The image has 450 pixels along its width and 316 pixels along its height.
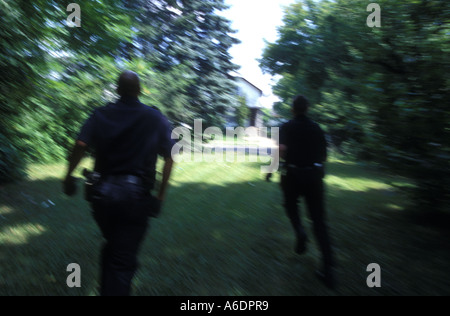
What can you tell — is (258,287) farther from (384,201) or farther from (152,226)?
(384,201)

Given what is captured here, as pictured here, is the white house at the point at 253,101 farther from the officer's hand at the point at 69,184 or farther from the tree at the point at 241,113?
the officer's hand at the point at 69,184

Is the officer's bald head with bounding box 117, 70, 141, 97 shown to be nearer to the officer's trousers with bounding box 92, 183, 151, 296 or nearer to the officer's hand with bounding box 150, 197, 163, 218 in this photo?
the officer's trousers with bounding box 92, 183, 151, 296

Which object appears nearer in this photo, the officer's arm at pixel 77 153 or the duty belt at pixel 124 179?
the duty belt at pixel 124 179

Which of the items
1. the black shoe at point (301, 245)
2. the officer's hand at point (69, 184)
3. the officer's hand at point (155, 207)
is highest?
the officer's hand at point (69, 184)

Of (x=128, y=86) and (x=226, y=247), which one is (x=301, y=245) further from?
(x=128, y=86)

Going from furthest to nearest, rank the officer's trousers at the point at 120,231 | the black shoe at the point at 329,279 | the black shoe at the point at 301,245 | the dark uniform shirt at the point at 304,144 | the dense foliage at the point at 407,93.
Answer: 1. the dense foliage at the point at 407,93
2. the black shoe at the point at 301,245
3. the dark uniform shirt at the point at 304,144
4. the black shoe at the point at 329,279
5. the officer's trousers at the point at 120,231

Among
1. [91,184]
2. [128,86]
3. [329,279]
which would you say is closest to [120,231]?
[91,184]

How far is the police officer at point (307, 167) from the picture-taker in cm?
372

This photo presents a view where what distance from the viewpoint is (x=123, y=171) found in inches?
96.7

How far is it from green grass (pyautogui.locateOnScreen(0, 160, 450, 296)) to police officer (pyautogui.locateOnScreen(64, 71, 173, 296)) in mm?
1240

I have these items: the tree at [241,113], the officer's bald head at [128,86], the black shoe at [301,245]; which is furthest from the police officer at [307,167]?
the tree at [241,113]

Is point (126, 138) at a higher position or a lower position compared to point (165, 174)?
higher

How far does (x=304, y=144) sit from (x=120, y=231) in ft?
7.45

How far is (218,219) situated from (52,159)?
6.65m
